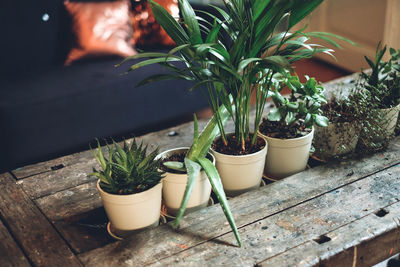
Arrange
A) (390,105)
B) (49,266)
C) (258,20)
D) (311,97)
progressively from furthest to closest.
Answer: (390,105)
(311,97)
(258,20)
(49,266)

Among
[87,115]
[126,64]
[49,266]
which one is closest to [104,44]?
[126,64]

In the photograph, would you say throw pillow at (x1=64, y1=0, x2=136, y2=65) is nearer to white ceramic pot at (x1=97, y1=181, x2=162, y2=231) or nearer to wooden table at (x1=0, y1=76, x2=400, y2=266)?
wooden table at (x1=0, y1=76, x2=400, y2=266)

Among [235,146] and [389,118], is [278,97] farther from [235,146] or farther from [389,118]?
[389,118]

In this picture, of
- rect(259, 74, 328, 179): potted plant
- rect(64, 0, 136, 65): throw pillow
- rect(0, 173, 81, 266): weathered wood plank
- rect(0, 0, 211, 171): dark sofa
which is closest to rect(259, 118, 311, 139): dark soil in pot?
rect(259, 74, 328, 179): potted plant

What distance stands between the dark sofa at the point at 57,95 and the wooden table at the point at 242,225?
75 cm

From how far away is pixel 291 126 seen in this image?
1.32 meters

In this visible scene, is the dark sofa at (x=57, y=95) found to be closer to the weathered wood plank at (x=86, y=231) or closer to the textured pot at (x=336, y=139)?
the weathered wood plank at (x=86, y=231)

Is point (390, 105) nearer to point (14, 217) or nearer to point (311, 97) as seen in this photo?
point (311, 97)

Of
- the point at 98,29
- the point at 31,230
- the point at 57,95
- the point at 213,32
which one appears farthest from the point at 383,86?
the point at 98,29

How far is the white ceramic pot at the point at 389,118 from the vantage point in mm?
1398

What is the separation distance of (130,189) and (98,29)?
1.59 m

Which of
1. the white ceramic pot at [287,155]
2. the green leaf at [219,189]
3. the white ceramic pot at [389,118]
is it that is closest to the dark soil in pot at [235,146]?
the white ceramic pot at [287,155]

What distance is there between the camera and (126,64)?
2391mm

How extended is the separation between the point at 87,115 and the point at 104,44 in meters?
0.48
